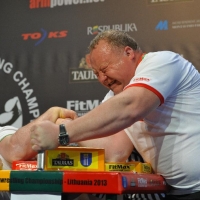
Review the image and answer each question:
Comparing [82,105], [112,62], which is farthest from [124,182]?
[82,105]

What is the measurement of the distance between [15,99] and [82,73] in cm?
57

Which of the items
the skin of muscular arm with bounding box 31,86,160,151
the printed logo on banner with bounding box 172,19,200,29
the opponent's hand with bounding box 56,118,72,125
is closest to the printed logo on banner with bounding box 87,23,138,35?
the printed logo on banner with bounding box 172,19,200,29

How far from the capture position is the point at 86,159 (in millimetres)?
1828

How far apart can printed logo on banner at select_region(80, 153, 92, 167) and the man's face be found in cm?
49

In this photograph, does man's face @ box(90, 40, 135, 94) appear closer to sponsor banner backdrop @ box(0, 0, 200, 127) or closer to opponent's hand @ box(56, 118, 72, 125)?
opponent's hand @ box(56, 118, 72, 125)

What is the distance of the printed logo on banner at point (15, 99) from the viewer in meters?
3.76

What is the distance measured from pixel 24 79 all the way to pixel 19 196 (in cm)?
229

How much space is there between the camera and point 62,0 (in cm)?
382

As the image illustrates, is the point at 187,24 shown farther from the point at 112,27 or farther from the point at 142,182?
the point at 142,182

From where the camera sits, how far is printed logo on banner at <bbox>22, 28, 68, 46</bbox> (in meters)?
3.78

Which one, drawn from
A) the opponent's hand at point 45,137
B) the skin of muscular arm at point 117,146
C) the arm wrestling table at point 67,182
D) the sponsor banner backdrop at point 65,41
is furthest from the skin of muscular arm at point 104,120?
the sponsor banner backdrop at point 65,41

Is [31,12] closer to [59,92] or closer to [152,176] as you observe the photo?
[59,92]

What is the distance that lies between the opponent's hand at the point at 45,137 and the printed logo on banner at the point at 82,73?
1.98 m

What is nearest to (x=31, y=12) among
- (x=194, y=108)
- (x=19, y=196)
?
(x=194, y=108)
